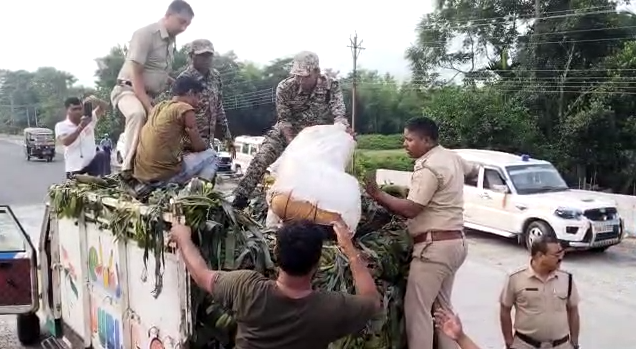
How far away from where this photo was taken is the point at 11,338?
254 inches

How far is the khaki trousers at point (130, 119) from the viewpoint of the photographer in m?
4.66

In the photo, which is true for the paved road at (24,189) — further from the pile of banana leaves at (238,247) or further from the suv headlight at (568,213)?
the suv headlight at (568,213)

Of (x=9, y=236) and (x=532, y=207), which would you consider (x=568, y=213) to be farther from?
(x=9, y=236)

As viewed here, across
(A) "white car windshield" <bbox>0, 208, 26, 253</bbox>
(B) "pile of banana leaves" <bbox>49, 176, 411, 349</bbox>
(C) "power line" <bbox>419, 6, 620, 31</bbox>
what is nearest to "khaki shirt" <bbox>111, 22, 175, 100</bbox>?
(B) "pile of banana leaves" <bbox>49, 176, 411, 349</bbox>

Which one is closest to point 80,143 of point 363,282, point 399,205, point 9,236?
point 9,236

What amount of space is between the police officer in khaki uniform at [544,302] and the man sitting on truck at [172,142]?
2.16 m

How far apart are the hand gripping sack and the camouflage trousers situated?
1.02 meters

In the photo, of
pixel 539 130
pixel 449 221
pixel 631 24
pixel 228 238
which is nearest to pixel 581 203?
pixel 449 221

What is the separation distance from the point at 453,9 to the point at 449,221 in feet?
88.3

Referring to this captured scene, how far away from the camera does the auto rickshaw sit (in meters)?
37.2

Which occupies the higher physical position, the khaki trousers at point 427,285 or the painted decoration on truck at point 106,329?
the khaki trousers at point 427,285

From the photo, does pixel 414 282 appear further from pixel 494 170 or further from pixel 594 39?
pixel 594 39

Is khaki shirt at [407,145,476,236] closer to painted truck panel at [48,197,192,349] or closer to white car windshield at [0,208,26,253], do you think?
painted truck panel at [48,197,192,349]

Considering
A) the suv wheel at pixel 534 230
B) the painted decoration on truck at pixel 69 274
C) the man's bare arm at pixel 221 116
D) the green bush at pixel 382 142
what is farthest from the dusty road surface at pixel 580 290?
the green bush at pixel 382 142
